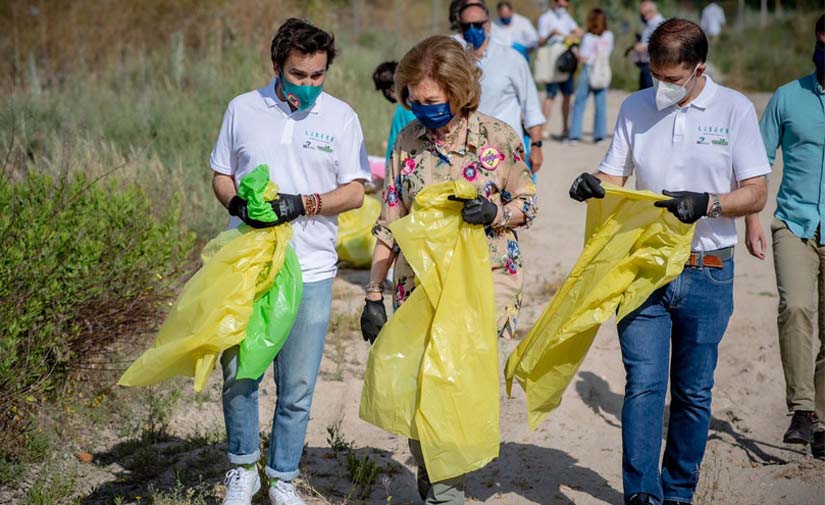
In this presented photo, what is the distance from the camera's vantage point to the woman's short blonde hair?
149 inches

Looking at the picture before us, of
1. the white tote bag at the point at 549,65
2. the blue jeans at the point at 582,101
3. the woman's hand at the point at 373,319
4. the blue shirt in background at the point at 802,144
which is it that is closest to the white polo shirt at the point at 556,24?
the white tote bag at the point at 549,65

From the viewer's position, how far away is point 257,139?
3.92 metres

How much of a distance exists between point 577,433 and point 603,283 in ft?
6.16

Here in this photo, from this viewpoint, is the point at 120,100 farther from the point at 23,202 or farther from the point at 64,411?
the point at 64,411

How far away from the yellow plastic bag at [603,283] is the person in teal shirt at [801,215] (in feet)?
4.42

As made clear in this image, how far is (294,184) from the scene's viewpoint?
394 cm

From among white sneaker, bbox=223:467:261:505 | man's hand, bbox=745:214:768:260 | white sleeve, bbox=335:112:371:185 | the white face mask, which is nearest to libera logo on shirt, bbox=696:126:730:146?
the white face mask

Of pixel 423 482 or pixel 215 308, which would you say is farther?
pixel 423 482

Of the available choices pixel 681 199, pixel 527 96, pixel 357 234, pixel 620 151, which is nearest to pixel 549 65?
pixel 357 234

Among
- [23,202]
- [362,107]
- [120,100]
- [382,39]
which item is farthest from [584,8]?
[23,202]

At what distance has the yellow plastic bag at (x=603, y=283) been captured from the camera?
3947 millimetres

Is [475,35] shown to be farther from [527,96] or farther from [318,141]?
[318,141]

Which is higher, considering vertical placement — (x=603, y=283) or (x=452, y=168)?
(x=452, y=168)

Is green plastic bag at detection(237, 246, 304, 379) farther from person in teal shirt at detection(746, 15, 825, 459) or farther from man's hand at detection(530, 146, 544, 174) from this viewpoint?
man's hand at detection(530, 146, 544, 174)
